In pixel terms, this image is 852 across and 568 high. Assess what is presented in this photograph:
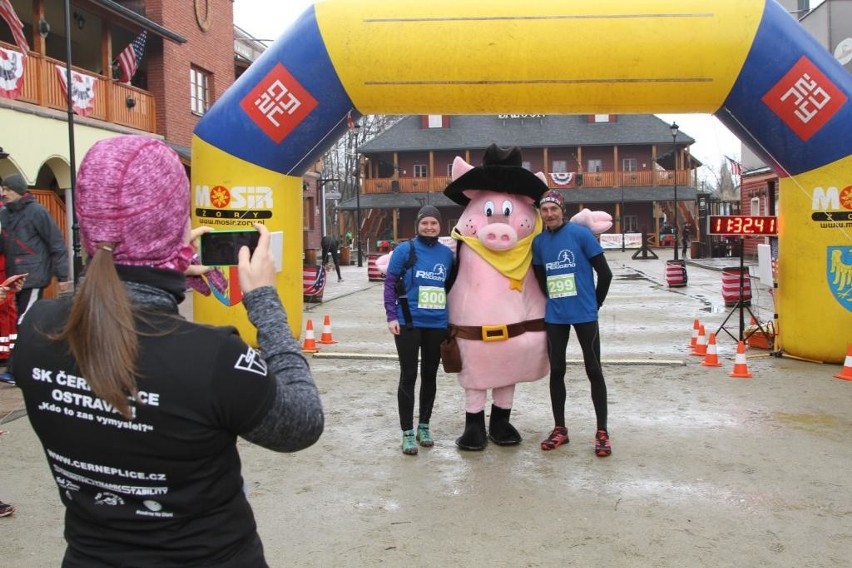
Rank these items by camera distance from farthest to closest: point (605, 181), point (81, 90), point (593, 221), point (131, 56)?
point (605, 181) → point (131, 56) → point (81, 90) → point (593, 221)

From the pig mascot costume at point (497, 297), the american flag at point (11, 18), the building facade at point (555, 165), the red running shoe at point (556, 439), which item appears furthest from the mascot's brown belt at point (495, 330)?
the building facade at point (555, 165)

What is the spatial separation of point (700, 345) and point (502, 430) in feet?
16.1

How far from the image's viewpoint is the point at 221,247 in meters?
2.12

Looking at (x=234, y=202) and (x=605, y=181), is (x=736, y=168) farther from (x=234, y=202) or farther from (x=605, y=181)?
(x=234, y=202)

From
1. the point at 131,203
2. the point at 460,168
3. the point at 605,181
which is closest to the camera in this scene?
the point at 131,203

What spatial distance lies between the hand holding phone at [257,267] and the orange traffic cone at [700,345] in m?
8.62

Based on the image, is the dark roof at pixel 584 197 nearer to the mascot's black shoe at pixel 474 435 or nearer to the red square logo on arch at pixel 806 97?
the red square logo on arch at pixel 806 97

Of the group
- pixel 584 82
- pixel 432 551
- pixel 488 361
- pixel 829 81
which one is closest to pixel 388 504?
pixel 432 551

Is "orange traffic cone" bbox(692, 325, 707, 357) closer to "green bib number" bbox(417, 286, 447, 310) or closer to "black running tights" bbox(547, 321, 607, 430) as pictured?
"black running tights" bbox(547, 321, 607, 430)

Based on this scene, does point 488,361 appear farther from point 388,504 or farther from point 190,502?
point 190,502

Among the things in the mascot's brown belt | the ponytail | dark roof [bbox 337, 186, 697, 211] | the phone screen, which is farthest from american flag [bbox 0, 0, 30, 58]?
dark roof [bbox 337, 186, 697, 211]

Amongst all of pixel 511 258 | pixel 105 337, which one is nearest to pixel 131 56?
pixel 511 258

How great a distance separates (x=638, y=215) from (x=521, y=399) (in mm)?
43818

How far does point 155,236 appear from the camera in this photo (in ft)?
5.42
